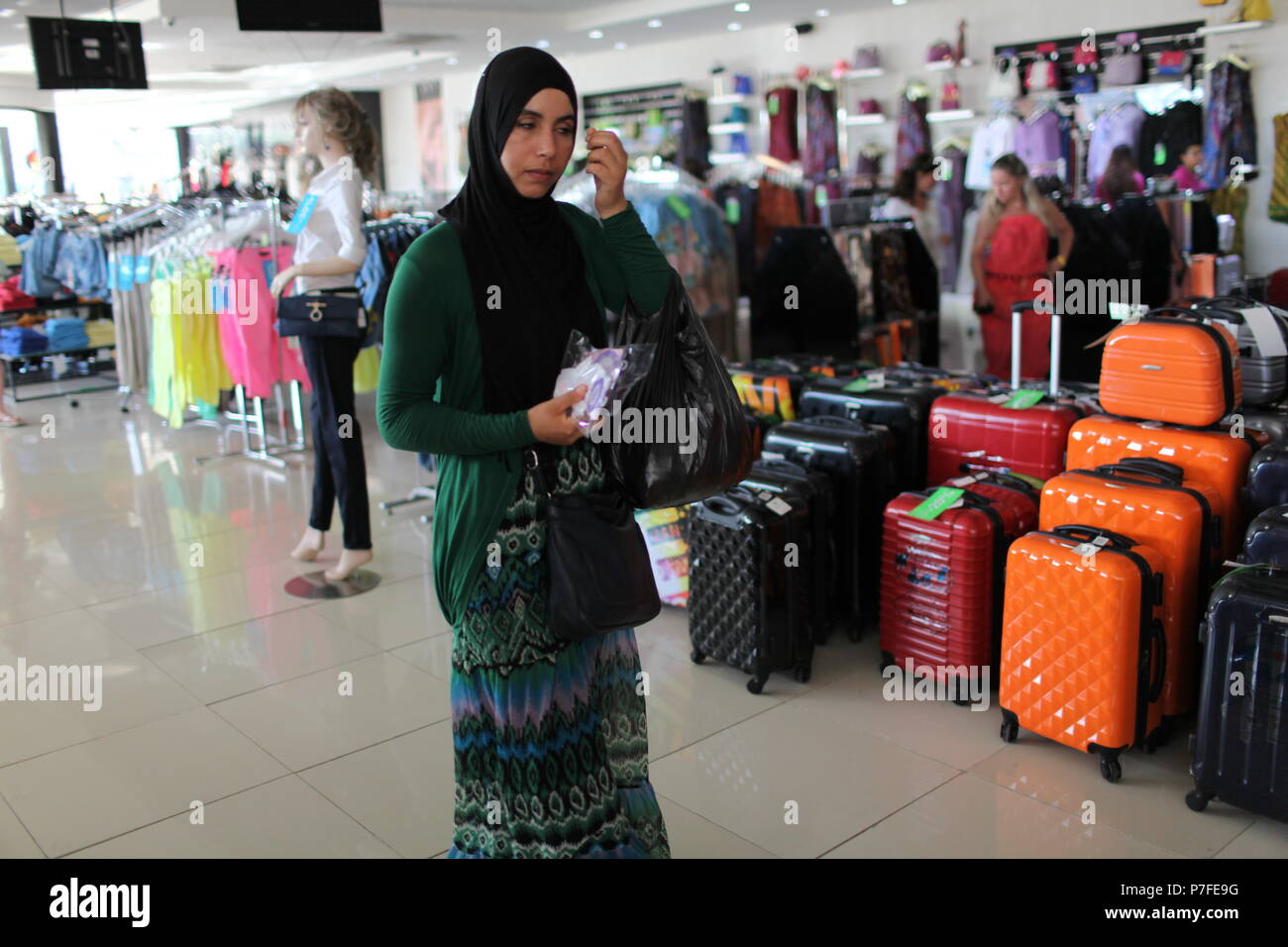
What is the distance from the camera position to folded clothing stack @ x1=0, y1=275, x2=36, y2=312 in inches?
354

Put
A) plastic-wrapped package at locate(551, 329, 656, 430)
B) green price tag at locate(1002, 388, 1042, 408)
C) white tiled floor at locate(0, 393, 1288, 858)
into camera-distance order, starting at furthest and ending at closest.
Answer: green price tag at locate(1002, 388, 1042, 408) → white tiled floor at locate(0, 393, 1288, 858) → plastic-wrapped package at locate(551, 329, 656, 430)

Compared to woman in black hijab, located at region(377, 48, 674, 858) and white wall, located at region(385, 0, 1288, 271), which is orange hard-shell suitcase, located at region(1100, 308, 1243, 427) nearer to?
woman in black hijab, located at region(377, 48, 674, 858)

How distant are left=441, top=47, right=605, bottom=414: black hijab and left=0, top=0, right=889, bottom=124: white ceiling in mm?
9396

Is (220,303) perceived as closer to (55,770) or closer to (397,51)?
(55,770)

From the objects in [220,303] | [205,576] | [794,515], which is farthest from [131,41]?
[794,515]

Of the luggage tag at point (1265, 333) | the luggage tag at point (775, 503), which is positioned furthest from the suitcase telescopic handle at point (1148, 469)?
the luggage tag at point (775, 503)

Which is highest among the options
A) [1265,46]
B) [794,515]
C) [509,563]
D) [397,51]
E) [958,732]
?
[397,51]

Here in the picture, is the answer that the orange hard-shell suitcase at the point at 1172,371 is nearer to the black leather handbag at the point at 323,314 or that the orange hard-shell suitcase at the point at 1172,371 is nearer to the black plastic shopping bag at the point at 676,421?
the black plastic shopping bag at the point at 676,421

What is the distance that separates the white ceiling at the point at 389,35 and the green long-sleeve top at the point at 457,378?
9.32m

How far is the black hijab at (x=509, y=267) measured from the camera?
5.73ft

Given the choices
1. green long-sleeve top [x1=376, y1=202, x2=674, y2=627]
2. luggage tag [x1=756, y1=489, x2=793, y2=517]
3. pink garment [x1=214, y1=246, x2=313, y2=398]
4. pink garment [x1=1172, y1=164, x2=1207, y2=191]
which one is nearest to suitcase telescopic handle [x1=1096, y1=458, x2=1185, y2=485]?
luggage tag [x1=756, y1=489, x2=793, y2=517]

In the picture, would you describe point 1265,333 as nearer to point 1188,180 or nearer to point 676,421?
point 676,421

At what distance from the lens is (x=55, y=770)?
2.97m
